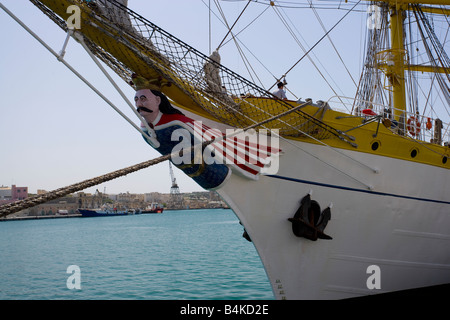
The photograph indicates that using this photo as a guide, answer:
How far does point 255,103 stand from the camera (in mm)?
5559

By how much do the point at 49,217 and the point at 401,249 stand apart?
80.0m

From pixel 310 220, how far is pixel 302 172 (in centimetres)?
69

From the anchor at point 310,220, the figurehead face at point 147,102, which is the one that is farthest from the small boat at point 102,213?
the figurehead face at point 147,102

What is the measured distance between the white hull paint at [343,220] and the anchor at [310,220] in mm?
107

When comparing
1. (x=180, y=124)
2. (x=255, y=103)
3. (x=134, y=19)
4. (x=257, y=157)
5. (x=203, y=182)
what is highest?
(x=134, y=19)

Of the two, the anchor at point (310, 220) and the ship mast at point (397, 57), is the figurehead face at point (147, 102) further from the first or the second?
the ship mast at point (397, 57)

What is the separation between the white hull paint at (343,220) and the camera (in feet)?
18.4

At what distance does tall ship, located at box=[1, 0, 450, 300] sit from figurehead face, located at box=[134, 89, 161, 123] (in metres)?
0.09

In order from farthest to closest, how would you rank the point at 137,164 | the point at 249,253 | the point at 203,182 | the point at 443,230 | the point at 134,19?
the point at 249,253 → the point at 443,230 → the point at 203,182 → the point at 134,19 → the point at 137,164

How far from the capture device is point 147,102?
4.81m

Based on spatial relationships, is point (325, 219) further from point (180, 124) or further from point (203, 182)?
point (180, 124)

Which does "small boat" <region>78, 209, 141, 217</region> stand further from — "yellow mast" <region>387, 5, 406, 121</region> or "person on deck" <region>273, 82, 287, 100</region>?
"person on deck" <region>273, 82, 287, 100</region>

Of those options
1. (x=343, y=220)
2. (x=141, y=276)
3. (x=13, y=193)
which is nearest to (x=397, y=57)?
(x=343, y=220)
